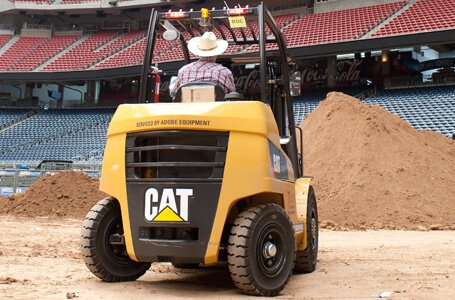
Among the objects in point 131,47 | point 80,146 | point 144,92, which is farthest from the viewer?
point 131,47

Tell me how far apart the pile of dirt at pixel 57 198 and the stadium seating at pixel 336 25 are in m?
16.4

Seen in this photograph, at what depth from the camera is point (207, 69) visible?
15.9 feet

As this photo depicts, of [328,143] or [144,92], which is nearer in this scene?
[144,92]

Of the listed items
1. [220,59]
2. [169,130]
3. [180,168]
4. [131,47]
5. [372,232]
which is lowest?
[372,232]

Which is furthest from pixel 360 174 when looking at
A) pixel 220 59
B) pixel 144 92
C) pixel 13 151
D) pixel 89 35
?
pixel 89 35

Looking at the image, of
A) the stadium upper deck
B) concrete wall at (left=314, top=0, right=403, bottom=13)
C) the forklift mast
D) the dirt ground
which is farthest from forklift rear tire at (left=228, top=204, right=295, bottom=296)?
concrete wall at (left=314, top=0, right=403, bottom=13)

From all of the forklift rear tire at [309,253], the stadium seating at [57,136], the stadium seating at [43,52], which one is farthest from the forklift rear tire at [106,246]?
the stadium seating at [43,52]

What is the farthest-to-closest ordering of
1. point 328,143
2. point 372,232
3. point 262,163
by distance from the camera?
1. point 328,143
2. point 372,232
3. point 262,163

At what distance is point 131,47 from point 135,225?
34.8m

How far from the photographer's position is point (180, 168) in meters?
4.32

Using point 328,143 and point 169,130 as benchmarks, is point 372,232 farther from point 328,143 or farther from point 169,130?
point 169,130

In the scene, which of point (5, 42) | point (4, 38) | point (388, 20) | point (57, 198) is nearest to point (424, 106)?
point (388, 20)

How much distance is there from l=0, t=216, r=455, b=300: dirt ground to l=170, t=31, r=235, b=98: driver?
5.77 feet

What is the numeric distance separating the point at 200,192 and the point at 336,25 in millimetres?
27383
